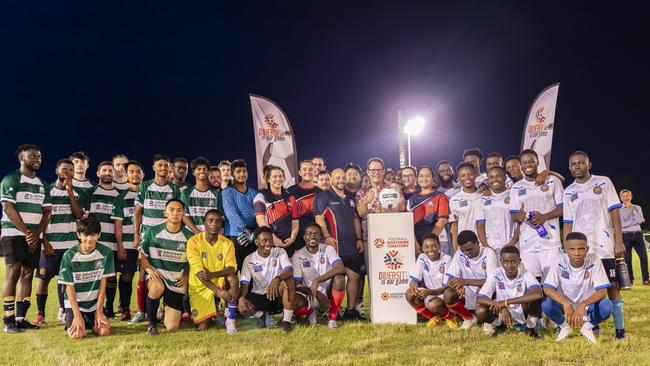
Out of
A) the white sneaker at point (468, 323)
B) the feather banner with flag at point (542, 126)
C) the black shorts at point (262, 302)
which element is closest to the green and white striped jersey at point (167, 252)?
the black shorts at point (262, 302)

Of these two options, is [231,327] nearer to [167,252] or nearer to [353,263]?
[167,252]

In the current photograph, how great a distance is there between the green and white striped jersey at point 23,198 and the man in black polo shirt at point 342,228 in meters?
3.72

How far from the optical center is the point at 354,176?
719 cm

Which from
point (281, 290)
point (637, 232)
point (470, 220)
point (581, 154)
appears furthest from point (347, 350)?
point (637, 232)

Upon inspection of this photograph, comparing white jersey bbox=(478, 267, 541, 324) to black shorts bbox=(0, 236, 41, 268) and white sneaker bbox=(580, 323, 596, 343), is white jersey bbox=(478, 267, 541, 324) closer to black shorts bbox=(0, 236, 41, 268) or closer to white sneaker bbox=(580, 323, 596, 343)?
white sneaker bbox=(580, 323, 596, 343)

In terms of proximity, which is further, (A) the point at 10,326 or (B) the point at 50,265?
(B) the point at 50,265

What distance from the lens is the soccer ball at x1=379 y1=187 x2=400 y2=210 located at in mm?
6430

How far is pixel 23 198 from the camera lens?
20.8ft

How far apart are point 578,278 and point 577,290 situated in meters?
0.13

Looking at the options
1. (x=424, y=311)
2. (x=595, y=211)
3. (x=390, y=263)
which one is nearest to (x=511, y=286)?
(x=424, y=311)

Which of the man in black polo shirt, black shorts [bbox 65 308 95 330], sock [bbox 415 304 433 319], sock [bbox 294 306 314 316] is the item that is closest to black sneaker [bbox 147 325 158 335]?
black shorts [bbox 65 308 95 330]

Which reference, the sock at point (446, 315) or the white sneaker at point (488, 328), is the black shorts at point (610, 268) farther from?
the sock at point (446, 315)

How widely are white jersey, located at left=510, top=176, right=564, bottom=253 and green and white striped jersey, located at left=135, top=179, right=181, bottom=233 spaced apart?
4.68 meters

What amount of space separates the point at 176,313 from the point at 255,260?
1164mm
